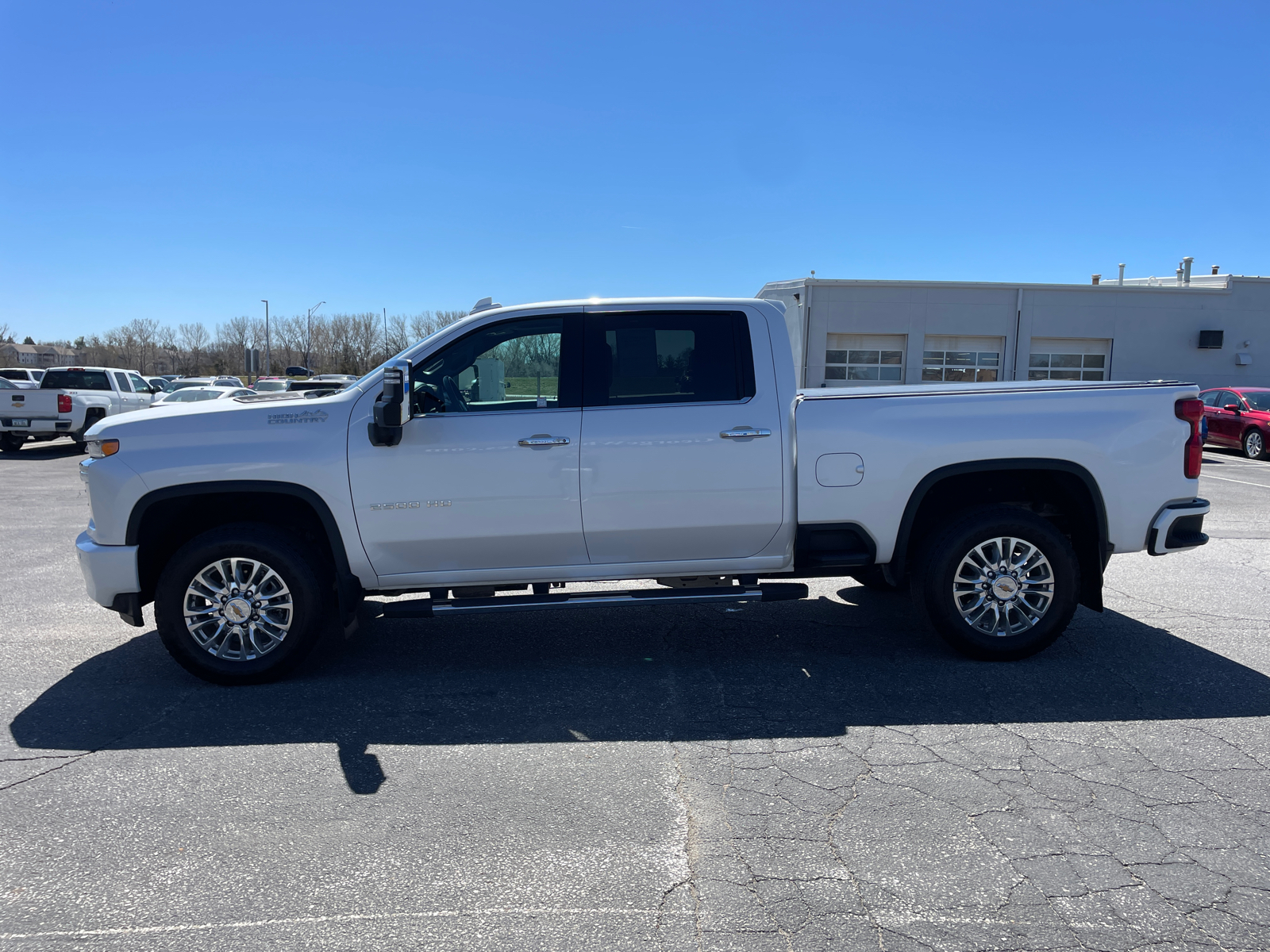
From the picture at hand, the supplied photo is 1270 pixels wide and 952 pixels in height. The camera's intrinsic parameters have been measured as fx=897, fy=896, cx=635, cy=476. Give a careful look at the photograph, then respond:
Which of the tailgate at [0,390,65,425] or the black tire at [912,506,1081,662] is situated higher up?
the tailgate at [0,390,65,425]

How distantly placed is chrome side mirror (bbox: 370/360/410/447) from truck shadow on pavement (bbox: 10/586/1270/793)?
1.39 m

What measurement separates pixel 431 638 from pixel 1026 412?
3.94 metres

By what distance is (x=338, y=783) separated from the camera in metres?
3.80

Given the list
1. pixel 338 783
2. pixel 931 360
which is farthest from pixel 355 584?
pixel 931 360

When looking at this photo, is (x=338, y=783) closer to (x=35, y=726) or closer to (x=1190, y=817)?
(x=35, y=726)

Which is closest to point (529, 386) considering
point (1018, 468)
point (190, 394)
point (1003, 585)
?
point (1018, 468)

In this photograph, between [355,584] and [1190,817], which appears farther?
[355,584]

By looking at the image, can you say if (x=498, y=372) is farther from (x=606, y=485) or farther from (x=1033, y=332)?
(x=1033, y=332)

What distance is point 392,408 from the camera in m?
4.74

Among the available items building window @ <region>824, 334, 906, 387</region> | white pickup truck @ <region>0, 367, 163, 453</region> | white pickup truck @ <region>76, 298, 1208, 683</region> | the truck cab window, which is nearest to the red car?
building window @ <region>824, 334, 906, 387</region>

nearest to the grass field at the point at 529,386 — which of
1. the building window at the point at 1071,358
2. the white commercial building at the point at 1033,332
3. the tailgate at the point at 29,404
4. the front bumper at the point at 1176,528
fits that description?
the front bumper at the point at 1176,528

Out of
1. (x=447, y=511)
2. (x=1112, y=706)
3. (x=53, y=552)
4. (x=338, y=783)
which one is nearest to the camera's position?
(x=338, y=783)

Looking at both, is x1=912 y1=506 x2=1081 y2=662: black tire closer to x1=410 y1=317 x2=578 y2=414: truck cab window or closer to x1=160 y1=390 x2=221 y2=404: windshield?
x1=410 y1=317 x2=578 y2=414: truck cab window

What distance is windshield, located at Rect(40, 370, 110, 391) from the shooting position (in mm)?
20750
